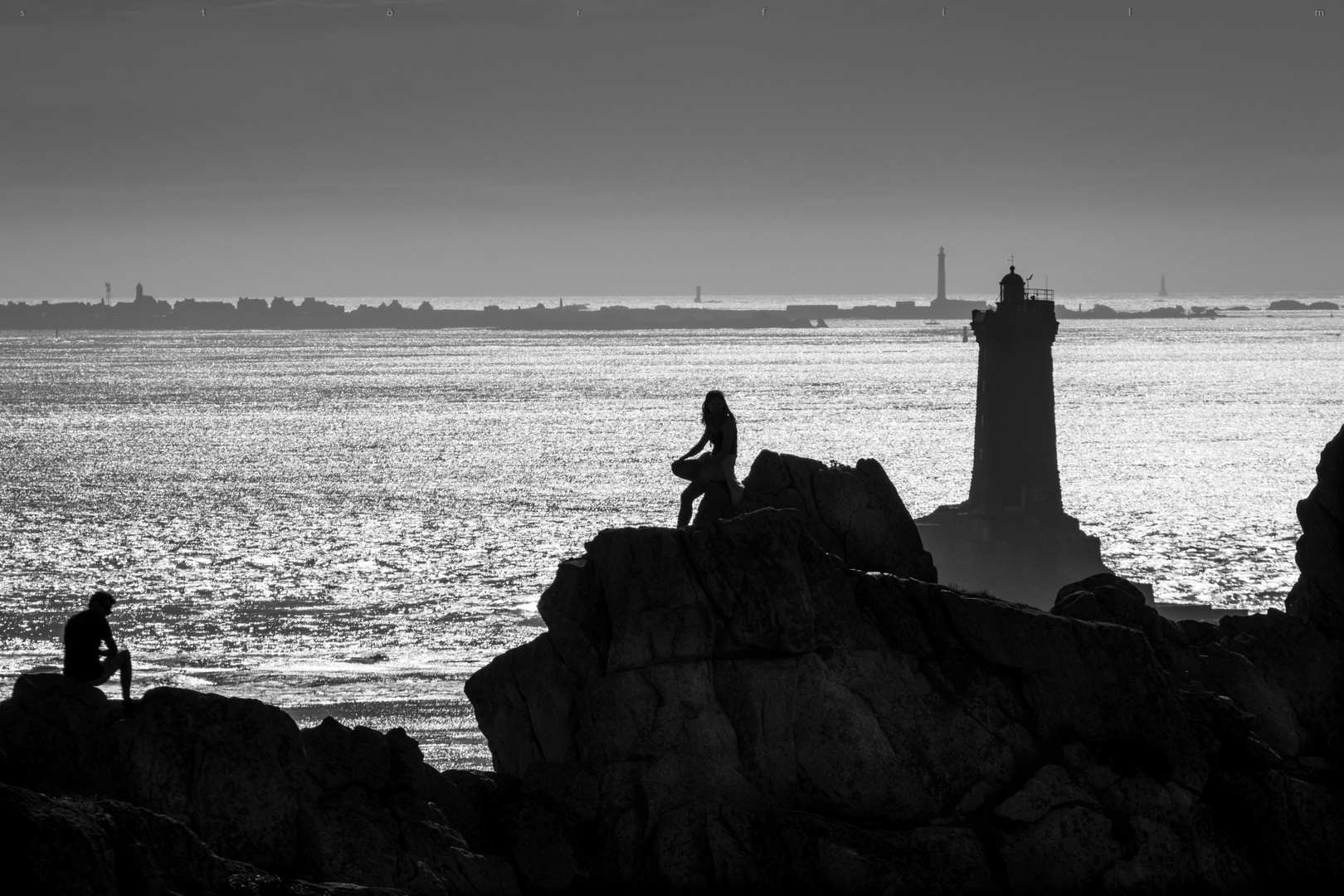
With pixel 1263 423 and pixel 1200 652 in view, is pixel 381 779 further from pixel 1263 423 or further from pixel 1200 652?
pixel 1263 423

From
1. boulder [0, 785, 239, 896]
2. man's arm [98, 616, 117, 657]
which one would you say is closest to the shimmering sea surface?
man's arm [98, 616, 117, 657]

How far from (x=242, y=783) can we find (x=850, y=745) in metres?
5.85

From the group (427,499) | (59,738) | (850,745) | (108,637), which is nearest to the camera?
(59,738)

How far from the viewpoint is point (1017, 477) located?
5362 centimetres

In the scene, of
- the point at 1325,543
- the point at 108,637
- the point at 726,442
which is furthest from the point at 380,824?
the point at 1325,543

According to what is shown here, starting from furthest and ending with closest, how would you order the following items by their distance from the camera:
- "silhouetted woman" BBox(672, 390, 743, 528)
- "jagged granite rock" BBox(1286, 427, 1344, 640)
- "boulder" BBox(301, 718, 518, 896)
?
"jagged granite rock" BBox(1286, 427, 1344, 640)
"silhouetted woman" BBox(672, 390, 743, 528)
"boulder" BBox(301, 718, 518, 896)

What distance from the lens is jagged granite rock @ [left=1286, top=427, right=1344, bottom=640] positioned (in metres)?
20.6

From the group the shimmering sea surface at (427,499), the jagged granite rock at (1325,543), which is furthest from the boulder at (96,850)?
the shimmering sea surface at (427,499)

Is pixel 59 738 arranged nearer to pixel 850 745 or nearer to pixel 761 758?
pixel 761 758

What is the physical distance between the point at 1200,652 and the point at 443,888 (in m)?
9.33

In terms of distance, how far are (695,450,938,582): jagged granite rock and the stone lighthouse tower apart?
113ft

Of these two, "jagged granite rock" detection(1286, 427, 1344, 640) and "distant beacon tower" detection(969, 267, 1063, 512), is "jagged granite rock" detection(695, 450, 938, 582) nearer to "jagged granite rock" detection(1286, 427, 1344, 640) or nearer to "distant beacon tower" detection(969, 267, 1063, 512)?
"jagged granite rock" detection(1286, 427, 1344, 640)

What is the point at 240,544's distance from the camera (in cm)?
6019

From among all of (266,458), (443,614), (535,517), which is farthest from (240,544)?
Answer: (266,458)
